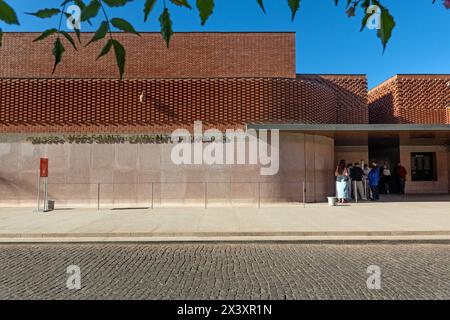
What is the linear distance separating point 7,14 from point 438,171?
23.6 meters

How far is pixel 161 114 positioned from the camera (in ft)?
50.0

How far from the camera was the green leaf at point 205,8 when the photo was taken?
1476mm

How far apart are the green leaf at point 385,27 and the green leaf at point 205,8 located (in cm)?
72

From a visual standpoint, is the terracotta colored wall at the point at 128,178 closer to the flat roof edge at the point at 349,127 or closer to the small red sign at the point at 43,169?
the flat roof edge at the point at 349,127

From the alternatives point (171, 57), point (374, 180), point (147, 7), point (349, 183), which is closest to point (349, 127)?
point (349, 183)

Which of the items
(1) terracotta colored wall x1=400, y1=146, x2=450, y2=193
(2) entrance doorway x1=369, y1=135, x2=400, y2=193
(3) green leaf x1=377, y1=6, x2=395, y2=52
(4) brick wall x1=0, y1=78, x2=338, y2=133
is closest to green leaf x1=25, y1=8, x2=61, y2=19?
(3) green leaf x1=377, y1=6, x2=395, y2=52

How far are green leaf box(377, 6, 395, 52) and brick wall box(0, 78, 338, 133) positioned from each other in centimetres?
1376

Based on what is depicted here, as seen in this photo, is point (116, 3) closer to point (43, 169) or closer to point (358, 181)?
point (43, 169)

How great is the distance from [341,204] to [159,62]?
10.7m

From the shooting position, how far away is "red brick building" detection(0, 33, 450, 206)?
1462 cm

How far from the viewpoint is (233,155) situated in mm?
14672

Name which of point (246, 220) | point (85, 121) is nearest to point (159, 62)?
point (85, 121)

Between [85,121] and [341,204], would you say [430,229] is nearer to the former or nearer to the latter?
[341,204]

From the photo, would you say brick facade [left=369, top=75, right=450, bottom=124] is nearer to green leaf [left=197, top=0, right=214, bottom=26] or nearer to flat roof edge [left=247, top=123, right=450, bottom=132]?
flat roof edge [left=247, top=123, right=450, bottom=132]
